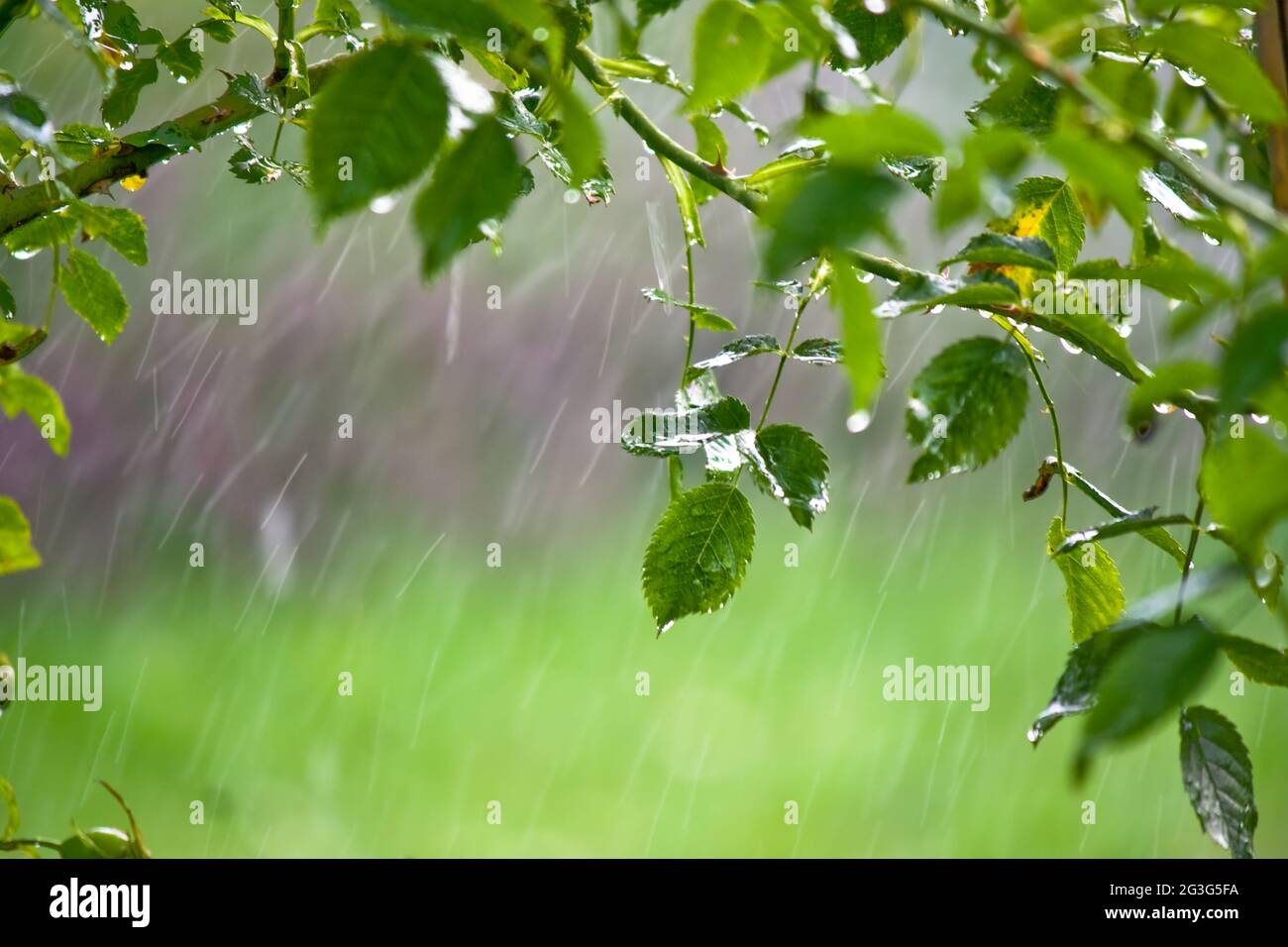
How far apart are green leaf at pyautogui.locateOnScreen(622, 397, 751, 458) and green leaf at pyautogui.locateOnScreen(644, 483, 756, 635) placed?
3 centimetres

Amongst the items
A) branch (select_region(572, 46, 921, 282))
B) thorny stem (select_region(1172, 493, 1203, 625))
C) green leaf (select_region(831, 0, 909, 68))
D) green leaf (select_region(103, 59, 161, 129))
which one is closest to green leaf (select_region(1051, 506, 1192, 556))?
thorny stem (select_region(1172, 493, 1203, 625))

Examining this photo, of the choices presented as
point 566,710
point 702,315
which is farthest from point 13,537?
point 566,710

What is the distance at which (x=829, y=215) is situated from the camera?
0.18 m

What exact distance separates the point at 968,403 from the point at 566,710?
251cm

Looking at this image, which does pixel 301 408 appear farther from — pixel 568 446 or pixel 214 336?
pixel 568 446

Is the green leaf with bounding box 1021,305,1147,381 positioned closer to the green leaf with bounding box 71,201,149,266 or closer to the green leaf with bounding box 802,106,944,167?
the green leaf with bounding box 802,106,944,167

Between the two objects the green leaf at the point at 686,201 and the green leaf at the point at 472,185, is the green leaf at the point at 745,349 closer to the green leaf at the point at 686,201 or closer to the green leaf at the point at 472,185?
the green leaf at the point at 686,201

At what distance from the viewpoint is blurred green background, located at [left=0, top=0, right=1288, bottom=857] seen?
2.55 m

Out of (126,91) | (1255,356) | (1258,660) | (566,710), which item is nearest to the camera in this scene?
(1255,356)

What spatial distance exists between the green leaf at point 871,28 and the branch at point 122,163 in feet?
0.67

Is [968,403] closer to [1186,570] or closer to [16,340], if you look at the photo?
[1186,570]

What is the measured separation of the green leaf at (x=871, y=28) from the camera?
17.3 inches

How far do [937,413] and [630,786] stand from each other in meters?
2.50

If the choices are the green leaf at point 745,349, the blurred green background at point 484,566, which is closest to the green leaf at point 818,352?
the green leaf at point 745,349
